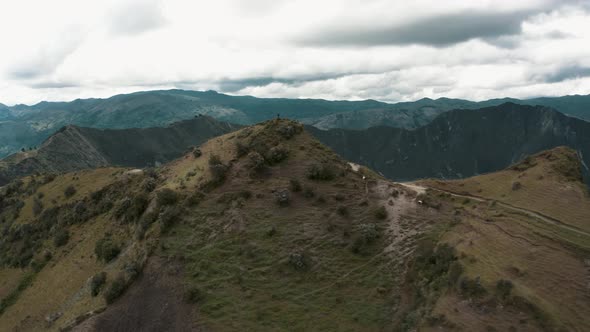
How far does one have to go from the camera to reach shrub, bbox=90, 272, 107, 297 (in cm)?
4016

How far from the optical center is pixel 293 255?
38.9 metres

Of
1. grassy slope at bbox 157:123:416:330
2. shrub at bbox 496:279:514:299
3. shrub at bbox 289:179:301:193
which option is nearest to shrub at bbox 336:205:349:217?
grassy slope at bbox 157:123:416:330

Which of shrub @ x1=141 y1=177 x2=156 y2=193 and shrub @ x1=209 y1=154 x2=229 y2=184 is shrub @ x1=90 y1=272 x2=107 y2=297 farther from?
shrub @ x1=209 y1=154 x2=229 y2=184

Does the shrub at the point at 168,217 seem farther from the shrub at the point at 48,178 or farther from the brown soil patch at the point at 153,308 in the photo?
the shrub at the point at 48,178

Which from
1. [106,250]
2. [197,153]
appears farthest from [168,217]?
[197,153]

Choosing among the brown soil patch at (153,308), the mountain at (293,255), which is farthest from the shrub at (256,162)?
the brown soil patch at (153,308)

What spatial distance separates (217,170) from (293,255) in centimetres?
1666

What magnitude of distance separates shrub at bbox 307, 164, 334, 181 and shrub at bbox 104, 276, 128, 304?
937 inches

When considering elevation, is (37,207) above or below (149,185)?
below

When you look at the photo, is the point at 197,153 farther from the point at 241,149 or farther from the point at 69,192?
the point at 69,192

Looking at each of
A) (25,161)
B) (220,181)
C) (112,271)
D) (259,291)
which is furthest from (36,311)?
(25,161)

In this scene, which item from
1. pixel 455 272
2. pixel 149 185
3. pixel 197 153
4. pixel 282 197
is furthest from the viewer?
pixel 197 153

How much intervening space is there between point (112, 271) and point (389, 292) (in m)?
28.9

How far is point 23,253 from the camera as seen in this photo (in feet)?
193
